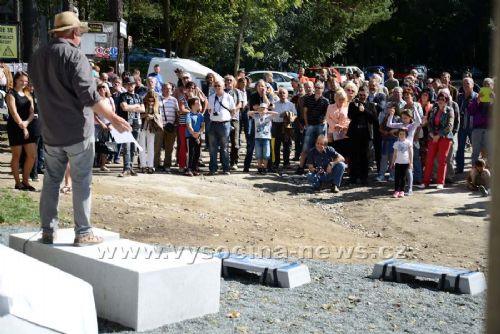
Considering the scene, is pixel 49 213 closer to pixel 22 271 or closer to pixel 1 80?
pixel 22 271

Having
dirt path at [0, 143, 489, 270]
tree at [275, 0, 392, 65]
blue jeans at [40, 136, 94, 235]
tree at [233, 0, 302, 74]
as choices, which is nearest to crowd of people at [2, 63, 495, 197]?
dirt path at [0, 143, 489, 270]

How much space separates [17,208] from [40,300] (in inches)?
251

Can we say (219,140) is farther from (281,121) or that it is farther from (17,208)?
(17,208)

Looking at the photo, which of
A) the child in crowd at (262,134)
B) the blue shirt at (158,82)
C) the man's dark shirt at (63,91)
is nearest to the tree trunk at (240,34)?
the blue shirt at (158,82)

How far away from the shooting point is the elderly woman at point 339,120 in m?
15.6

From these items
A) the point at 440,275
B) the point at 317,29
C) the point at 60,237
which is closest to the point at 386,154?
the point at 440,275

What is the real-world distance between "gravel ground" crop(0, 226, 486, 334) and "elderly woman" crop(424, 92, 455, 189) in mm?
7246

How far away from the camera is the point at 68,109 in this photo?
6.25 metres

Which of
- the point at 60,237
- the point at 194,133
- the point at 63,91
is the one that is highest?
the point at 63,91

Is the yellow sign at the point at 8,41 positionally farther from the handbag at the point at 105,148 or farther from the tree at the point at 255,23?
the tree at the point at 255,23

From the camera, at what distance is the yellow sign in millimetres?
19375

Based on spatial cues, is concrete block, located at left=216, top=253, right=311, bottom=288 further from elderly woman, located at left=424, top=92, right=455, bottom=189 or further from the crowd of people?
elderly woman, located at left=424, top=92, right=455, bottom=189

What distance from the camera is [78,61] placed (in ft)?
20.0

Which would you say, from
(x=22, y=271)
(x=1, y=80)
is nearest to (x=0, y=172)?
(x=1, y=80)
